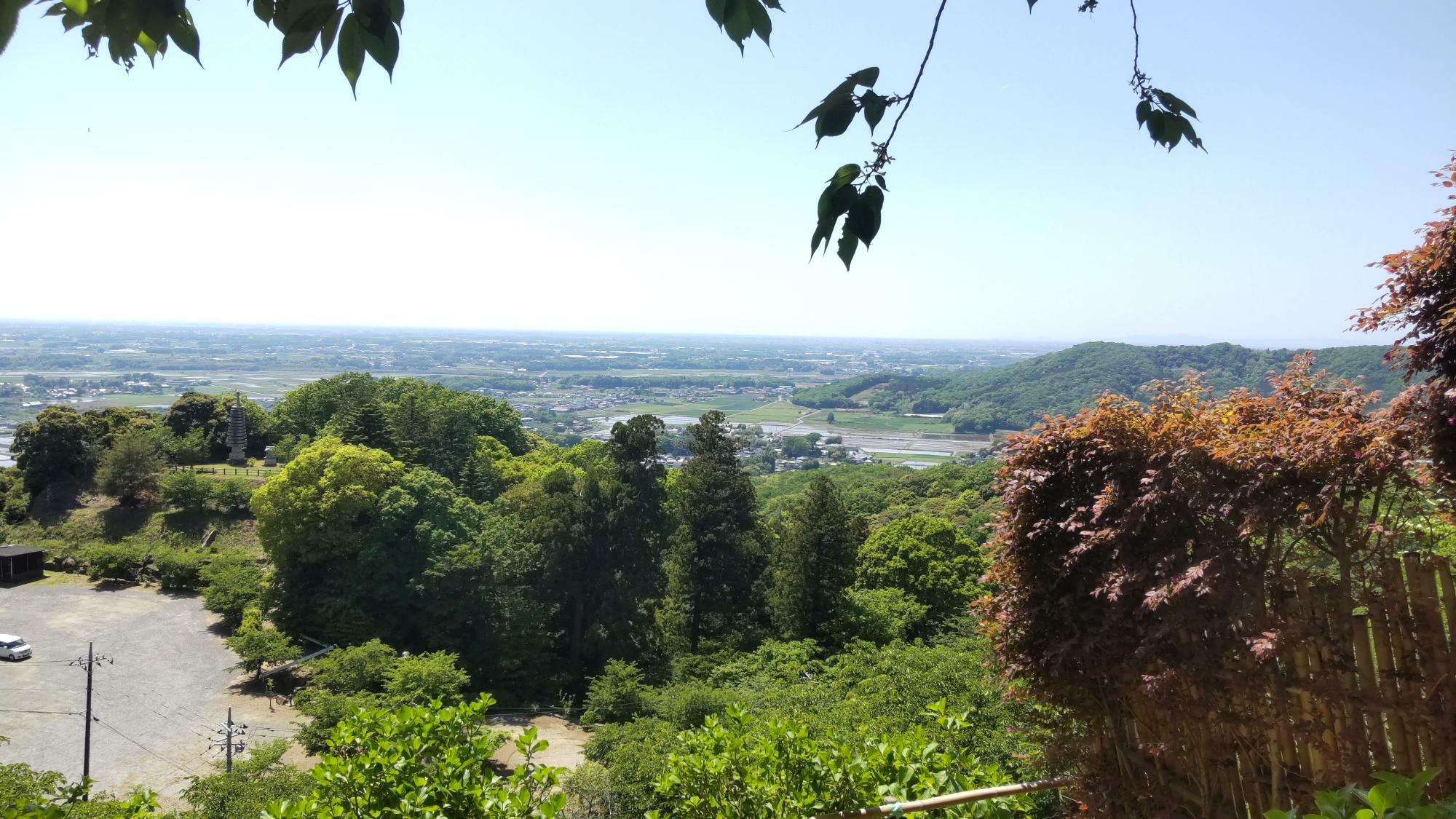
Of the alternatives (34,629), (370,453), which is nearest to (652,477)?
(370,453)

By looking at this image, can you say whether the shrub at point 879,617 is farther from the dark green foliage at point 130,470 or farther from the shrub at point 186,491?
the dark green foliage at point 130,470

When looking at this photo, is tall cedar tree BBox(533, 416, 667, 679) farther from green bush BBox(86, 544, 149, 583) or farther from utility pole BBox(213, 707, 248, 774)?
green bush BBox(86, 544, 149, 583)

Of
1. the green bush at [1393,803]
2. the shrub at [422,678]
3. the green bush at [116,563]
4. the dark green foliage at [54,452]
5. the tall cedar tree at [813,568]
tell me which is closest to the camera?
the green bush at [1393,803]

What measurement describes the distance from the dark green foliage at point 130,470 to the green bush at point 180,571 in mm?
4552

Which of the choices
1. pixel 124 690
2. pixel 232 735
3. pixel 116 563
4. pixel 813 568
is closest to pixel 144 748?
pixel 232 735

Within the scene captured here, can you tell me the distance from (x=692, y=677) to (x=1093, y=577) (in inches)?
534

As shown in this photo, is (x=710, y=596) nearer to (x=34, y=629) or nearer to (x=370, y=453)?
(x=370, y=453)

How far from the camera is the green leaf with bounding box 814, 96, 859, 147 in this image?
116 cm

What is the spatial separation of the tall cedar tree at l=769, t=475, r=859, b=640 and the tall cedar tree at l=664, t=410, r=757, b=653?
102 cm

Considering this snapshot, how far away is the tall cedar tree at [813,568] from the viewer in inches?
695

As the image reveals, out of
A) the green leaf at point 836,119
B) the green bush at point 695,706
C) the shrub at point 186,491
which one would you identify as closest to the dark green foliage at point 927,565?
the green bush at point 695,706

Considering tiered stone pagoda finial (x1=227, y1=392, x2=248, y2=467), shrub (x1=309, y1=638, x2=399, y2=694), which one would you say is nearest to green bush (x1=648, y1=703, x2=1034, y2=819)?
shrub (x1=309, y1=638, x2=399, y2=694)

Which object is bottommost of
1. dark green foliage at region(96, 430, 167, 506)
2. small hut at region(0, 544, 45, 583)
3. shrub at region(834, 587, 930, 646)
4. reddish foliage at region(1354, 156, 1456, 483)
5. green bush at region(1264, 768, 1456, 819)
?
small hut at region(0, 544, 45, 583)

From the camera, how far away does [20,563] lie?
73.4 feet
